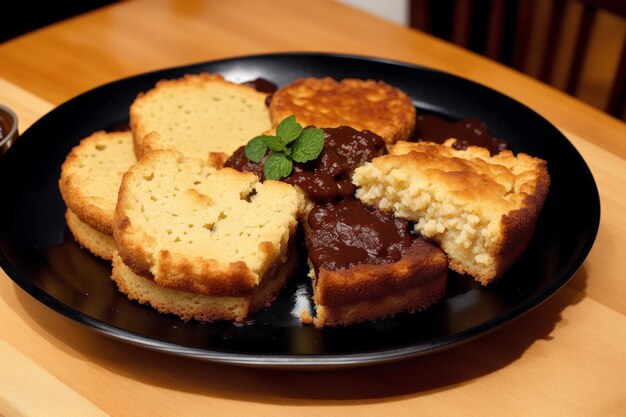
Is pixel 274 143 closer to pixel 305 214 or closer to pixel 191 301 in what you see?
pixel 305 214

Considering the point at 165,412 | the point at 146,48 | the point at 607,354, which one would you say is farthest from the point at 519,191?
the point at 146,48

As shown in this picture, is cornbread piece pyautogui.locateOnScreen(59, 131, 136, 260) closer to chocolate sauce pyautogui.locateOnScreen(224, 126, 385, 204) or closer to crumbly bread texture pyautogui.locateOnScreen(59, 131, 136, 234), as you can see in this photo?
crumbly bread texture pyautogui.locateOnScreen(59, 131, 136, 234)

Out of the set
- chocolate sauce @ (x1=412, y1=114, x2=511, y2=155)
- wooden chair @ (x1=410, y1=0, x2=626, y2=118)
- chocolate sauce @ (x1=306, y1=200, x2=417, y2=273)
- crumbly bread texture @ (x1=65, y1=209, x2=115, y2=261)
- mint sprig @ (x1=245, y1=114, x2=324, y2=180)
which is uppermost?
mint sprig @ (x1=245, y1=114, x2=324, y2=180)

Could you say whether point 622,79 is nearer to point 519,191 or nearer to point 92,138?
point 519,191

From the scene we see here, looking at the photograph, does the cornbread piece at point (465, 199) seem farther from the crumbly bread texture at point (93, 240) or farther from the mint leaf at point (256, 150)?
the crumbly bread texture at point (93, 240)

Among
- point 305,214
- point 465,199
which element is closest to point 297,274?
point 305,214

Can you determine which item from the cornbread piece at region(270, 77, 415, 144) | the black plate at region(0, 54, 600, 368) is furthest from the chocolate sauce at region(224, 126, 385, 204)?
the black plate at region(0, 54, 600, 368)
